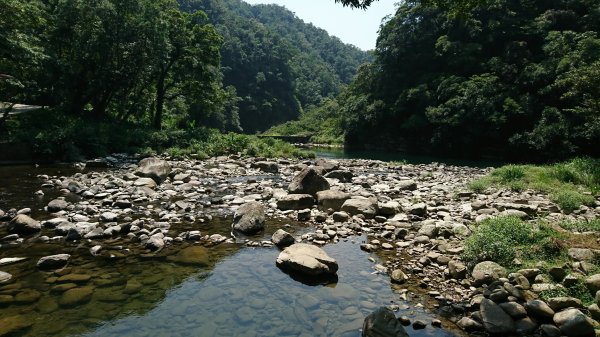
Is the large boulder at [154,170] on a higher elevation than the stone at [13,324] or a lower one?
higher

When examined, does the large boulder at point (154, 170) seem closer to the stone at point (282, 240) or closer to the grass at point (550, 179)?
the stone at point (282, 240)

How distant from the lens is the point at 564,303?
5.11 m

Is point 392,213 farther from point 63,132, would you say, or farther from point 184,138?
point 184,138

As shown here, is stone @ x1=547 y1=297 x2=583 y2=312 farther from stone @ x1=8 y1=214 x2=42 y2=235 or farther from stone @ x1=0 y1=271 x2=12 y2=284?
stone @ x1=8 y1=214 x2=42 y2=235

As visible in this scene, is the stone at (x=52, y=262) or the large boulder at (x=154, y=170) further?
the large boulder at (x=154, y=170)

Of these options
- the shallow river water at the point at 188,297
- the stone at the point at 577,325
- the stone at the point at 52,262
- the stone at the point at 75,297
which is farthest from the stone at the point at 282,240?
the stone at the point at 577,325

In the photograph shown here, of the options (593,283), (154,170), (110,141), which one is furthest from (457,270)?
(110,141)

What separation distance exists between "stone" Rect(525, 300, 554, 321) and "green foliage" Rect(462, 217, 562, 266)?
1.45m

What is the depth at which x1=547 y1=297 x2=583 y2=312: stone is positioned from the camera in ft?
16.6

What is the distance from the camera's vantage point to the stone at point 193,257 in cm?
716

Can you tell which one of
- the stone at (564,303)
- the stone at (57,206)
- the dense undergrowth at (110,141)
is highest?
the dense undergrowth at (110,141)

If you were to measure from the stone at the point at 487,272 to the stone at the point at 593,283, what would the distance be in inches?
44.3

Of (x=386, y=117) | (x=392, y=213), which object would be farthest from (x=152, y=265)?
(x=386, y=117)

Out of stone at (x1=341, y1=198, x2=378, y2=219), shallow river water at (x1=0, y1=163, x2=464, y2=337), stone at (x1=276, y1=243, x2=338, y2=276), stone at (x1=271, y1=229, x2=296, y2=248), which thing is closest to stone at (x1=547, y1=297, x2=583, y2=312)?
shallow river water at (x1=0, y1=163, x2=464, y2=337)
